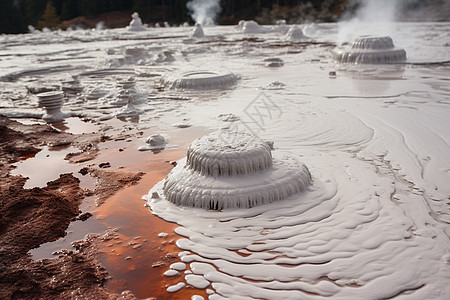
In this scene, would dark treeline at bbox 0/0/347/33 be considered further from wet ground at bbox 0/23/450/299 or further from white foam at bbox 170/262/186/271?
white foam at bbox 170/262/186/271

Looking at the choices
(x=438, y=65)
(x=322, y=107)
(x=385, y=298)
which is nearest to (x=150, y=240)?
(x=385, y=298)

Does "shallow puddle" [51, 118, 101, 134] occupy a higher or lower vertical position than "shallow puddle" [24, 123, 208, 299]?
Answer: higher

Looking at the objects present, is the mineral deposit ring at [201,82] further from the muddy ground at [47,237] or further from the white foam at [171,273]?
the white foam at [171,273]

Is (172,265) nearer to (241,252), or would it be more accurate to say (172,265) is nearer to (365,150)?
(241,252)

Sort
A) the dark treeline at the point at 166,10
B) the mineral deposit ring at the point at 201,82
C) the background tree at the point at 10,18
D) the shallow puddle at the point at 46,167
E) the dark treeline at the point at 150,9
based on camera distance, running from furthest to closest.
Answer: the background tree at the point at 10,18 → the dark treeline at the point at 150,9 → the dark treeline at the point at 166,10 → the mineral deposit ring at the point at 201,82 → the shallow puddle at the point at 46,167

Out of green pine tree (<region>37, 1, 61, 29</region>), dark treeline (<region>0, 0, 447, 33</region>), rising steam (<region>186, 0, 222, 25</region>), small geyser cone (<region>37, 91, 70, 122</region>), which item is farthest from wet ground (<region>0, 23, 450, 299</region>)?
green pine tree (<region>37, 1, 61, 29</region>)

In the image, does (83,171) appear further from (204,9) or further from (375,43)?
(204,9)

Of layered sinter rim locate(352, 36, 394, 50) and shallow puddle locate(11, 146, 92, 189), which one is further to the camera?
layered sinter rim locate(352, 36, 394, 50)

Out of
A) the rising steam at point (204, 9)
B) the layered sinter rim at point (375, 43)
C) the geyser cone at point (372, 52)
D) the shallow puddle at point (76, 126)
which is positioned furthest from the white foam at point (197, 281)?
the rising steam at point (204, 9)
